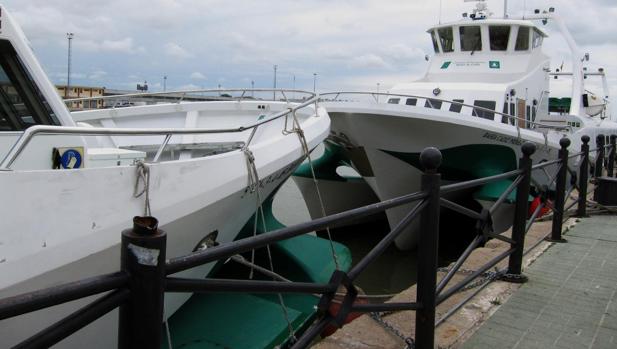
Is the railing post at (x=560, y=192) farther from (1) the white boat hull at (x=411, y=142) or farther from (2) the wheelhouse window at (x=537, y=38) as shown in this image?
(2) the wheelhouse window at (x=537, y=38)

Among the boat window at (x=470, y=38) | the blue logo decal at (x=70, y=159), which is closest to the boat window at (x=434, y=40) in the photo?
the boat window at (x=470, y=38)

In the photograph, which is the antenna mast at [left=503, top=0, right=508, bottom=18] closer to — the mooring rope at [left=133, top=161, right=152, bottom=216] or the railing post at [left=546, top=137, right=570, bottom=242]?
the railing post at [left=546, top=137, right=570, bottom=242]

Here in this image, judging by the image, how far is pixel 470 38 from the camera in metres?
14.0

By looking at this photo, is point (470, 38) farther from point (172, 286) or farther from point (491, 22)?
point (172, 286)

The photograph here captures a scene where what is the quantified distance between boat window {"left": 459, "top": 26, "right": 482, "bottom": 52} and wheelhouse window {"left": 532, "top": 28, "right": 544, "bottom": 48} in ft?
4.48

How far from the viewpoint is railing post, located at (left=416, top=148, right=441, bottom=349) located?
2.97 metres

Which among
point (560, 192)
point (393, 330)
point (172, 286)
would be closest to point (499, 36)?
point (560, 192)

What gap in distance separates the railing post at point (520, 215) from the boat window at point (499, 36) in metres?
9.90

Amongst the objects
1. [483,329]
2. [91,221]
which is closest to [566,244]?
[483,329]

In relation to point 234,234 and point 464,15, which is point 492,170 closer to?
point 464,15

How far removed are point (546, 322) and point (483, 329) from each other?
0.52m

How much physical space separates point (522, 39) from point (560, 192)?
8941 mm

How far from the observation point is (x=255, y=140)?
7141 mm

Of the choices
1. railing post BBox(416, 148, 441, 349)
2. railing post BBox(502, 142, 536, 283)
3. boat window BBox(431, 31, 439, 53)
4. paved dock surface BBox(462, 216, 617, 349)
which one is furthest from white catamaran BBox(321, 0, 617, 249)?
railing post BBox(416, 148, 441, 349)
